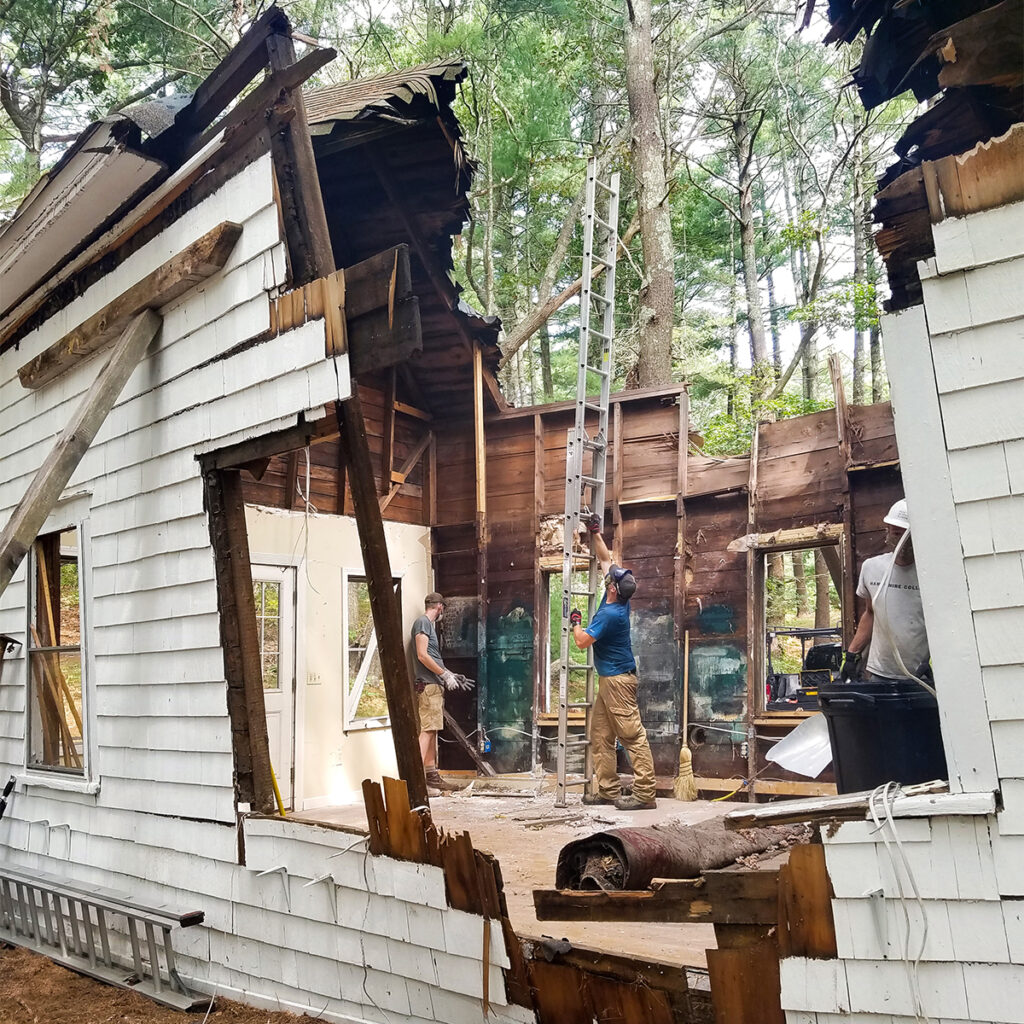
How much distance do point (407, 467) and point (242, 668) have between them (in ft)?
18.2

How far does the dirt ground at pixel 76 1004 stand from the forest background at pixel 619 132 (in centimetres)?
916

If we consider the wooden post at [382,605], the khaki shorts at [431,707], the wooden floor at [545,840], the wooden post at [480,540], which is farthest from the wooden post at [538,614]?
the wooden post at [382,605]

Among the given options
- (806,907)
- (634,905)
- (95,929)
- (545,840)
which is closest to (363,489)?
(634,905)

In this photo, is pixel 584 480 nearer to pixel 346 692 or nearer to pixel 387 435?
pixel 387 435

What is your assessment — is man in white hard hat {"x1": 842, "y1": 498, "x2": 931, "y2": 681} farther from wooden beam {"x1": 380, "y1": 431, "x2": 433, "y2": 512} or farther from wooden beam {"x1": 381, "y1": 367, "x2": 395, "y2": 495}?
wooden beam {"x1": 381, "y1": 367, "x2": 395, "y2": 495}

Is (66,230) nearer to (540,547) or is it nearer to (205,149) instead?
(205,149)

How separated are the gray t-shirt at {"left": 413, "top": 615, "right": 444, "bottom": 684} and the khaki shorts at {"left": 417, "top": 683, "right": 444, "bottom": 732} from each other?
0.35 feet

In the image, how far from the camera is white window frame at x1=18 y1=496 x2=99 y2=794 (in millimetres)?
5531

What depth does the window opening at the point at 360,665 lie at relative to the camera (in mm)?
8766

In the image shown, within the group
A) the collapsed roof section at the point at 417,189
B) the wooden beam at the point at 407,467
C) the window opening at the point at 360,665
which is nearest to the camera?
the collapsed roof section at the point at 417,189

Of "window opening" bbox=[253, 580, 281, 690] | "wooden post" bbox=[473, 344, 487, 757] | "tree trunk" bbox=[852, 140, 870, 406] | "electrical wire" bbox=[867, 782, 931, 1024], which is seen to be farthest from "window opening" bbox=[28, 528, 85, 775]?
"tree trunk" bbox=[852, 140, 870, 406]

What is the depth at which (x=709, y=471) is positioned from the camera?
860cm

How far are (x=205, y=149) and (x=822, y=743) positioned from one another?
4884 millimetres

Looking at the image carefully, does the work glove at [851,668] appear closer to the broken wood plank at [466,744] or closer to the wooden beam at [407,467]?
the broken wood plank at [466,744]
